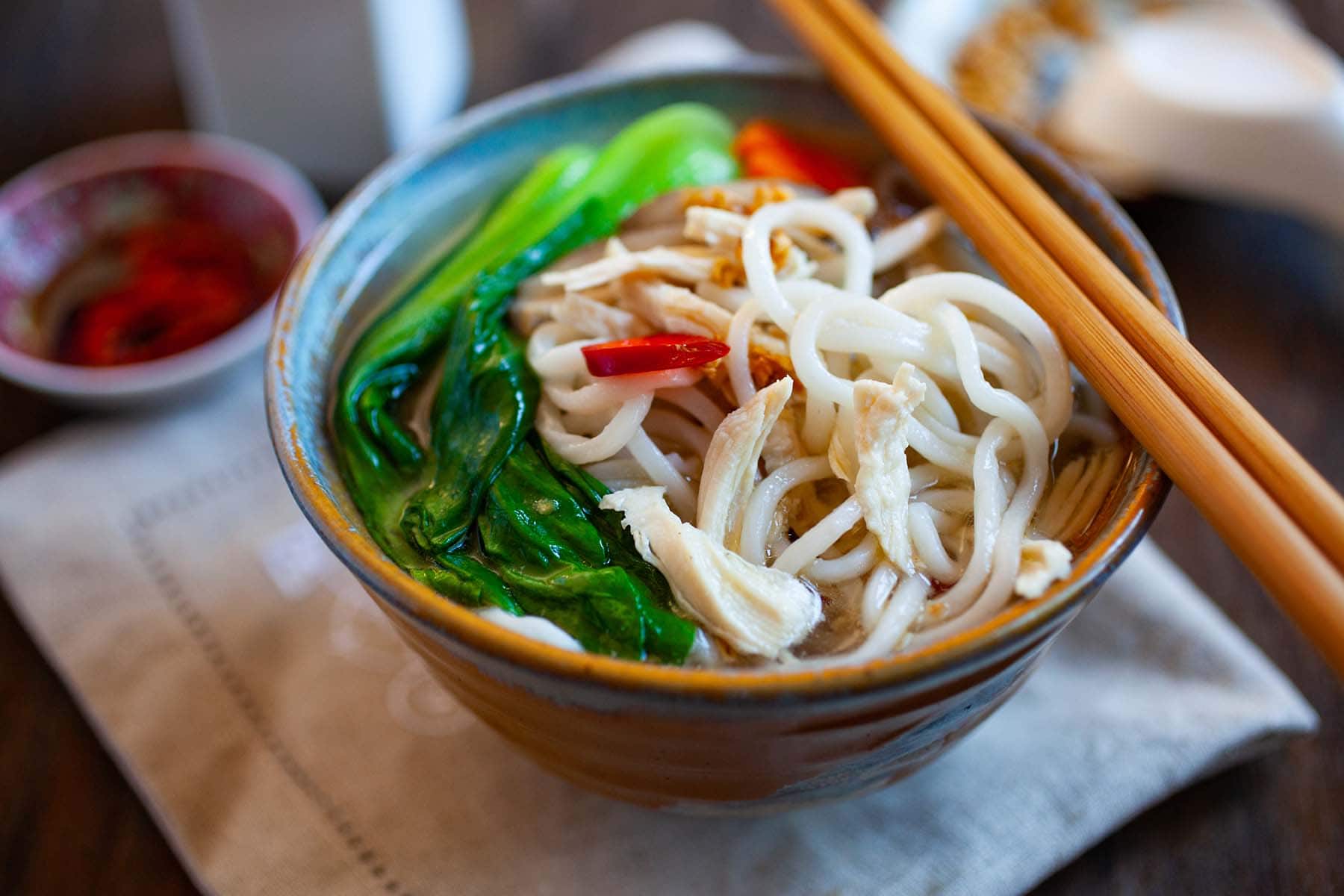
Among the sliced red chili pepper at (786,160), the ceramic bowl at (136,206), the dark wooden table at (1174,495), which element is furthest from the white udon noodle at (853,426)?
the ceramic bowl at (136,206)

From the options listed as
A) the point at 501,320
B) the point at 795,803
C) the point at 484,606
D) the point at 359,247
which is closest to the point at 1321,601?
the point at 795,803

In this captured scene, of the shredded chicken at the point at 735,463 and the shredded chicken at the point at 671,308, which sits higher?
the shredded chicken at the point at 671,308

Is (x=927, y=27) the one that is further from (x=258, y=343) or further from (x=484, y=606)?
(x=484, y=606)

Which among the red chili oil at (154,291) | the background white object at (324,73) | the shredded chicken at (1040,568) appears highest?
the shredded chicken at (1040,568)

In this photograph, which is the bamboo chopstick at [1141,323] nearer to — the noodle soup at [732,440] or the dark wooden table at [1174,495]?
the noodle soup at [732,440]

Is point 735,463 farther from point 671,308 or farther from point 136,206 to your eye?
point 136,206
